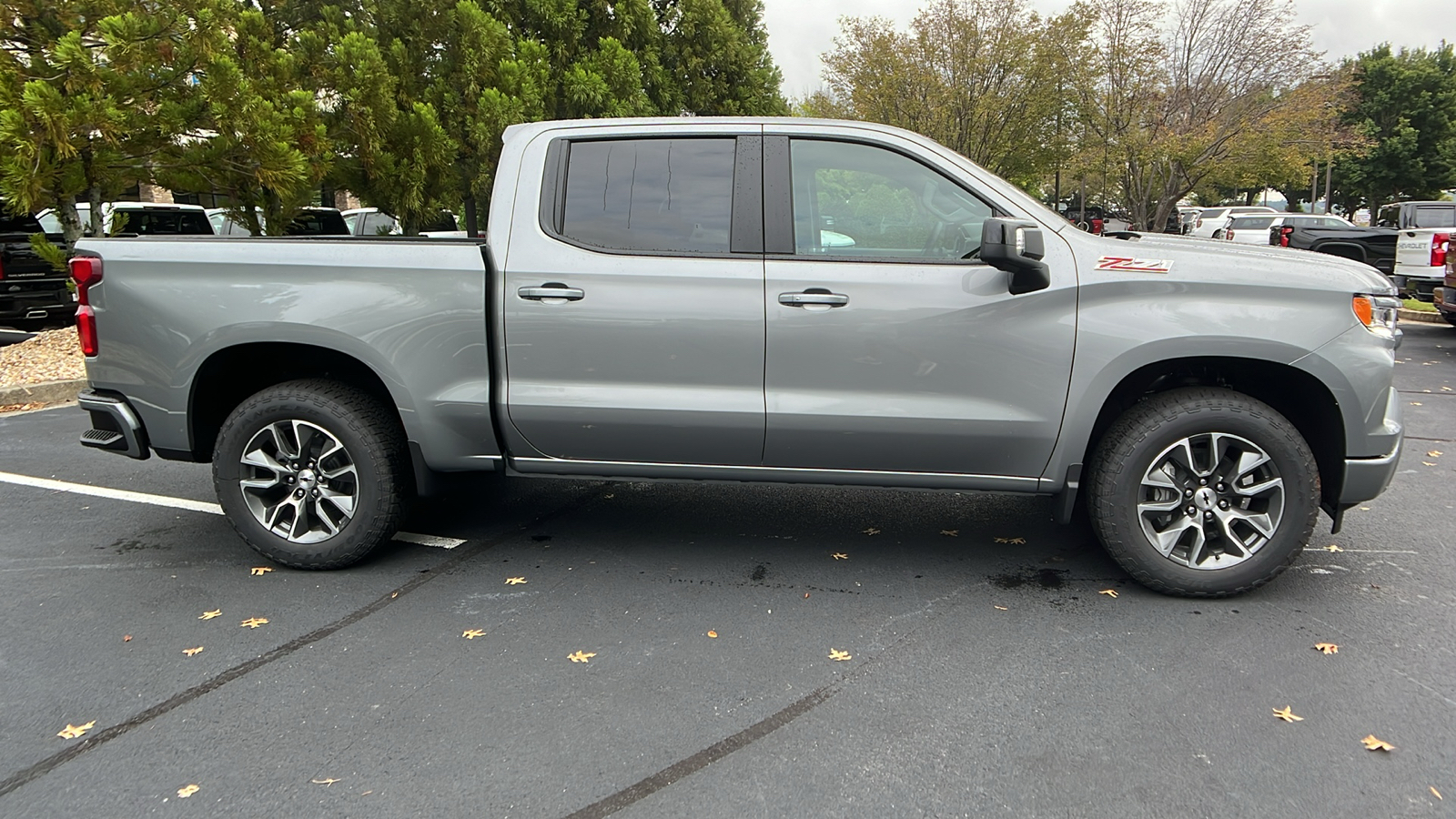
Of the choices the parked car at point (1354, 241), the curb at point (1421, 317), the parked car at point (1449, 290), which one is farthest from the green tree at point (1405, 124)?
the parked car at point (1449, 290)

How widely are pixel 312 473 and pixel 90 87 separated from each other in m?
6.02

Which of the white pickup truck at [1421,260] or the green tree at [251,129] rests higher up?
the green tree at [251,129]

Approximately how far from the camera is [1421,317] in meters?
13.2

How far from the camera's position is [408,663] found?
336 cm

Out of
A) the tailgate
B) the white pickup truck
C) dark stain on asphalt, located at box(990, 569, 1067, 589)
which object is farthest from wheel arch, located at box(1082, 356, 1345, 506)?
the tailgate

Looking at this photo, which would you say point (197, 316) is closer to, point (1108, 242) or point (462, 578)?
point (462, 578)

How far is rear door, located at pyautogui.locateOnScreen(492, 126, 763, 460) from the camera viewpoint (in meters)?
3.83

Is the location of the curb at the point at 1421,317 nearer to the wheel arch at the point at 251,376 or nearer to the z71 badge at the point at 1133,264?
the z71 badge at the point at 1133,264

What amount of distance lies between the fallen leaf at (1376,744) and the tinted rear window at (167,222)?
1315cm

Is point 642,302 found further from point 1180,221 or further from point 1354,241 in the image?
point 1180,221

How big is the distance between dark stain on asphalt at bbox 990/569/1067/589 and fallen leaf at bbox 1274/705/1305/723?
3.58 feet

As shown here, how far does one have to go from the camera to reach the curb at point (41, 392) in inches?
313

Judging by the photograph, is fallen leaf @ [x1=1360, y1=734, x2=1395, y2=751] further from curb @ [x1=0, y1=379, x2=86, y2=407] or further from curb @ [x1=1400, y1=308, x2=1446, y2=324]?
curb @ [x1=1400, y1=308, x2=1446, y2=324]

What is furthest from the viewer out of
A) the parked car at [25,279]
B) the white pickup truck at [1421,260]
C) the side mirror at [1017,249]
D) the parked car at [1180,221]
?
the parked car at [1180,221]
